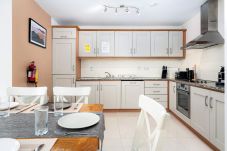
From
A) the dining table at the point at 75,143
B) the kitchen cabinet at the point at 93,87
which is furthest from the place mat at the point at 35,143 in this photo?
the kitchen cabinet at the point at 93,87

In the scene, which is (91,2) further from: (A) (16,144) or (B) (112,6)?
(A) (16,144)

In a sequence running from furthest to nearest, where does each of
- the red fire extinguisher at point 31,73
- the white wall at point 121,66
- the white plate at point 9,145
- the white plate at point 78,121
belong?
the white wall at point 121,66 < the red fire extinguisher at point 31,73 < the white plate at point 78,121 < the white plate at point 9,145

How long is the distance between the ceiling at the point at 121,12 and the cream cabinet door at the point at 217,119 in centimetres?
194

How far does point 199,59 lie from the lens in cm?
351

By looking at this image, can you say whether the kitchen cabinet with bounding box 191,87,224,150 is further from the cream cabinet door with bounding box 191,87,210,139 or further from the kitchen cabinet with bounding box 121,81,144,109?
the kitchen cabinet with bounding box 121,81,144,109

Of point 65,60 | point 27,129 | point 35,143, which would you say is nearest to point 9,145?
point 35,143

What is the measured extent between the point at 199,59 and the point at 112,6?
227cm

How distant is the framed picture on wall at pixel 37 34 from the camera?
2801mm

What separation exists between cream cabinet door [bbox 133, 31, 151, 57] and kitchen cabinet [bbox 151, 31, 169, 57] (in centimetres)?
11

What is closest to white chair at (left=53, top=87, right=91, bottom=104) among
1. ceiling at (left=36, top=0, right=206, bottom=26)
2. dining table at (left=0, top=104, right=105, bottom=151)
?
dining table at (left=0, top=104, right=105, bottom=151)

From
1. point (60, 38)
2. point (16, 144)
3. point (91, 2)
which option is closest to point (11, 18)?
point (91, 2)

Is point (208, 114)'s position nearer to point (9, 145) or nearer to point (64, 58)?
point (9, 145)

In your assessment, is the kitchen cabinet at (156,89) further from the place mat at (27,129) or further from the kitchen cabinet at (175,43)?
the place mat at (27,129)

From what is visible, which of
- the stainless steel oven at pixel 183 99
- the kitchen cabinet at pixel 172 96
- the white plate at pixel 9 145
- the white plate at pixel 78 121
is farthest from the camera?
the kitchen cabinet at pixel 172 96
